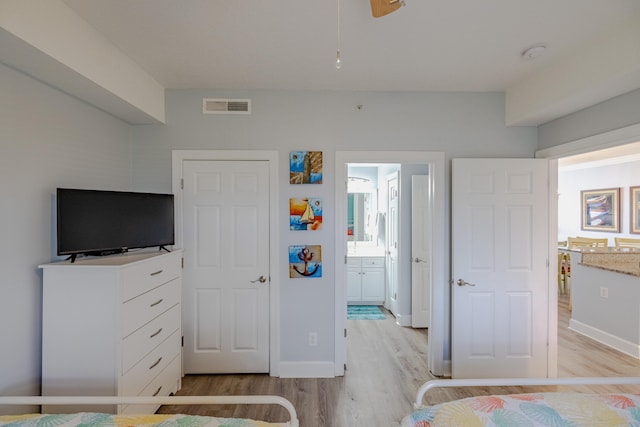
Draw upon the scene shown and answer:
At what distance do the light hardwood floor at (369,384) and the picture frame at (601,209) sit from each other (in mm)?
3804

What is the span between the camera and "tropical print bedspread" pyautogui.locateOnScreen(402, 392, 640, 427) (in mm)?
1110

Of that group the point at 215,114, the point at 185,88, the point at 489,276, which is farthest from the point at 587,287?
the point at 185,88

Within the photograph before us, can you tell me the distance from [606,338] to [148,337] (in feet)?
15.4

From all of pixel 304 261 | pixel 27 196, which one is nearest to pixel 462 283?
pixel 304 261

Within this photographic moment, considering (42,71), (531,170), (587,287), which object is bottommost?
(587,287)

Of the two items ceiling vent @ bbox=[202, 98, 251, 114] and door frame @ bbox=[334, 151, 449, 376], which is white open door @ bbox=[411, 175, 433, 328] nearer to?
door frame @ bbox=[334, 151, 449, 376]

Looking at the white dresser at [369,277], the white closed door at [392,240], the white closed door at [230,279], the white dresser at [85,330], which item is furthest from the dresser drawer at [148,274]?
the white dresser at [369,277]

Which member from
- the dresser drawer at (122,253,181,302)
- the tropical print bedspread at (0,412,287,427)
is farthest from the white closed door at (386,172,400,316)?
the tropical print bedspread at (0,412,287,427)

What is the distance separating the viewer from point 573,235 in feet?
23.1

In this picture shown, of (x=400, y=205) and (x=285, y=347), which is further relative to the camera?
(x=400, y=205)

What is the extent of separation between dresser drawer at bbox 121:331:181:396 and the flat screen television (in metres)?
0.77

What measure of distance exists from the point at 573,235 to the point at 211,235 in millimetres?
7968

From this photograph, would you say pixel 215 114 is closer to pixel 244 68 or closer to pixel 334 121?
pixel 244 68

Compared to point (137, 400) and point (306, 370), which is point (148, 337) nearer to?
point (137, 400)
